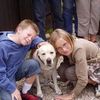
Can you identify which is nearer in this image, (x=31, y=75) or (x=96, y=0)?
(x=31, y=75)

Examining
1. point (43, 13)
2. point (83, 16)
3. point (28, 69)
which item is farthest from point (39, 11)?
point (28, 69)

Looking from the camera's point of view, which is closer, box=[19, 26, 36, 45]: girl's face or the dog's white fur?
box=[19, 26, 36, 45]: girl's face

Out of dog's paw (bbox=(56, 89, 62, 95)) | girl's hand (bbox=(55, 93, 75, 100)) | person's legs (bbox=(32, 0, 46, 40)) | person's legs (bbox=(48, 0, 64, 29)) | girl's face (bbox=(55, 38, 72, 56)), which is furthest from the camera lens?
person's legs (bbox=(48, 0, 64, 29))

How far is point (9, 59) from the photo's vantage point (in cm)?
247

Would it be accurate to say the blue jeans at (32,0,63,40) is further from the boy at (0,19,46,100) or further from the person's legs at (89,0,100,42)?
the boy at (0,19,46,100)

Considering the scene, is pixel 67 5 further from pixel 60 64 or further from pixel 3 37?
pixel 3 37

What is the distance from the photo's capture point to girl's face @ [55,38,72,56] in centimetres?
260

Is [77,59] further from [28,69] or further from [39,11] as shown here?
[39,11]

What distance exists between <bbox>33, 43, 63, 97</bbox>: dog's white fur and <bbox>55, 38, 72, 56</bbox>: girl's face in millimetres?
49

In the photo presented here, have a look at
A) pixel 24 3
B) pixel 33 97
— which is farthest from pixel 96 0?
pixel 33 97

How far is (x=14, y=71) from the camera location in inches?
100

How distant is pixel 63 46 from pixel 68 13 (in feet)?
4.03

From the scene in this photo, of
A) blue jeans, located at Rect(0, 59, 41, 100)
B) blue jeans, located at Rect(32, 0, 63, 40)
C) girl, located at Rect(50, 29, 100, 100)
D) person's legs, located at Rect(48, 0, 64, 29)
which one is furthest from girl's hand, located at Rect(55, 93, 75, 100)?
person's legs, located at Rect(48, 0, 64, 29)

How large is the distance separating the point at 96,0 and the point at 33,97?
1.54 m
